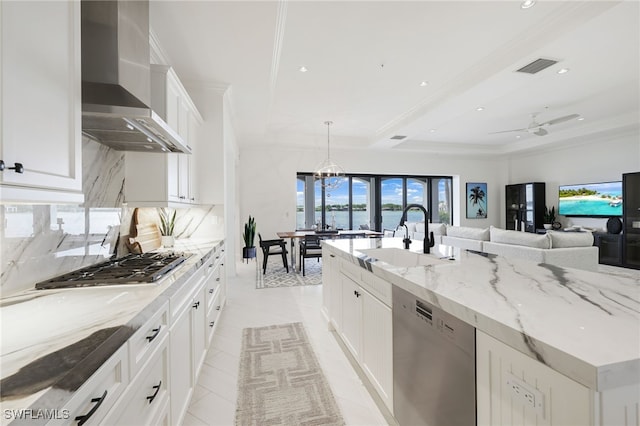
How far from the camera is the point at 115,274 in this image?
1477 mm

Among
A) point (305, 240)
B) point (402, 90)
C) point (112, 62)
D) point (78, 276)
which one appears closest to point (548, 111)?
point (402, 90)

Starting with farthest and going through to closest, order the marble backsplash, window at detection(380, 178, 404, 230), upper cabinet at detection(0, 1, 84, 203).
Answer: window at detection(380, 178, 404, 230) < the marble backsplash < upper cabinet at detection(0, 1, 84, 203)

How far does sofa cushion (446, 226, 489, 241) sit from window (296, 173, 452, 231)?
286 centimetres

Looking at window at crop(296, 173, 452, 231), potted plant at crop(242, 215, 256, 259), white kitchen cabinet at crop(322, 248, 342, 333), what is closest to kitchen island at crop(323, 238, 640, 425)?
white kitchen cabinet at crop(322, 248, 342, 333)

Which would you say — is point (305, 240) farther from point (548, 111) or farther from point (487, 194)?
point (487, 194)

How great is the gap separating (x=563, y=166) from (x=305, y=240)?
6.99 meters

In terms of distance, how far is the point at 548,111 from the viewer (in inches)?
199

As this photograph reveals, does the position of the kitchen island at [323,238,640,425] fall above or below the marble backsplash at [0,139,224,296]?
below

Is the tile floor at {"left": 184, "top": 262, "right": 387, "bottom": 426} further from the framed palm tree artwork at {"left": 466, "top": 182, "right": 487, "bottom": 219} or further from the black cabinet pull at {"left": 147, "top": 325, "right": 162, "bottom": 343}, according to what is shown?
the framed palm tree artwork at {"left": 466, "top": 182, "right": 487, "bottom": 219}

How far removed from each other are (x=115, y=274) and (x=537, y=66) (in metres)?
4.31

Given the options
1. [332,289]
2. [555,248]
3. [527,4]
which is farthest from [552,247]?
[332,289]

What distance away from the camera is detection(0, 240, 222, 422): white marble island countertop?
58cm

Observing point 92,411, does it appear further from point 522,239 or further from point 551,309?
point 522,239

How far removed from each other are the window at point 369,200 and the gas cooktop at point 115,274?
560 centimetres
